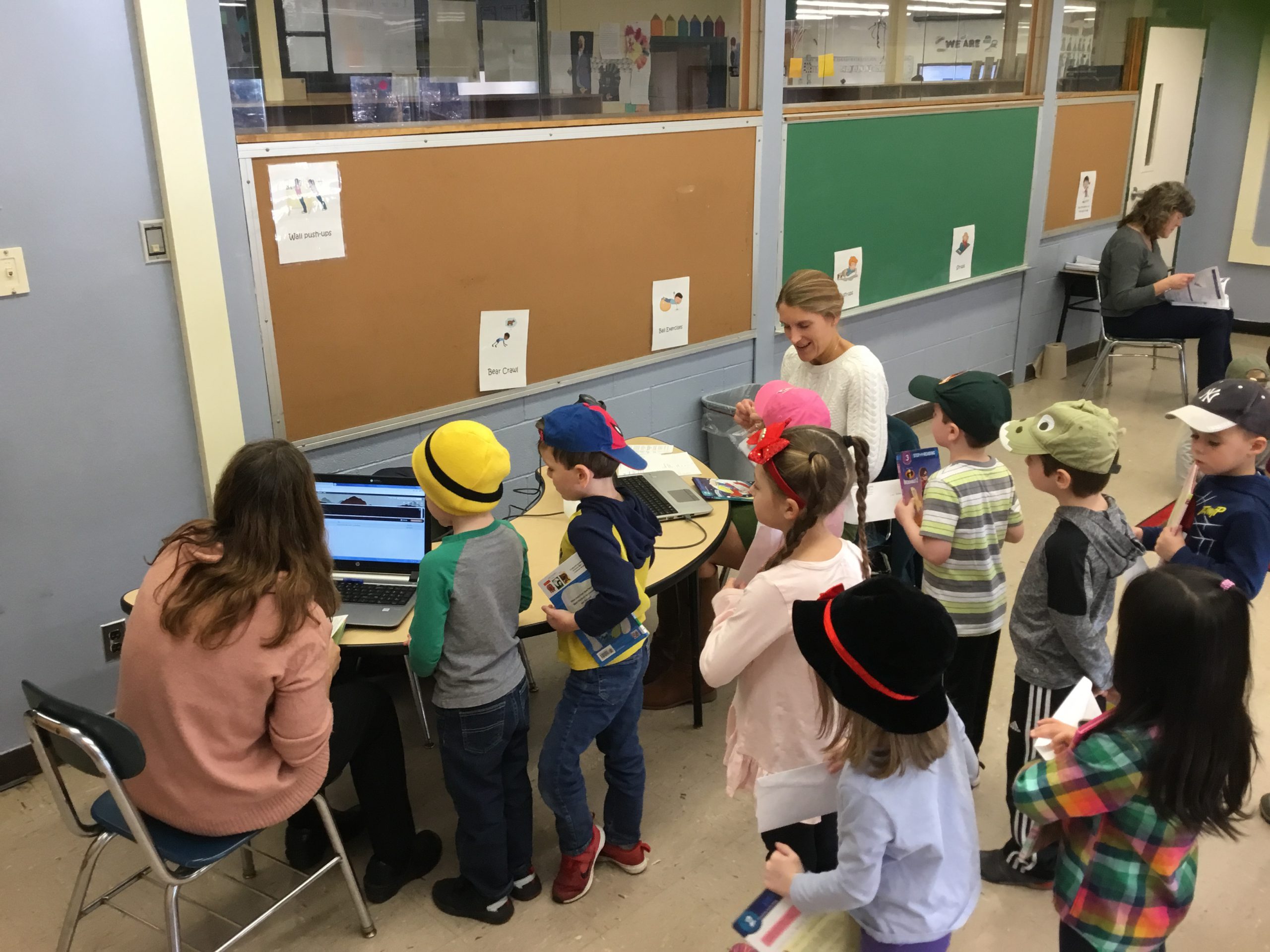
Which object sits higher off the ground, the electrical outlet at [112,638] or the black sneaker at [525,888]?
the electrical outlet at [112,638]

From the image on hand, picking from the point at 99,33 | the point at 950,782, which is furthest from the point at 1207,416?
the point at 99,33

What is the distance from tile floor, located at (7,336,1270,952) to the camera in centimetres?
216

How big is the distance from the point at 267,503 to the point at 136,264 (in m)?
1.23

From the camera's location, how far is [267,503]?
1.71 meters

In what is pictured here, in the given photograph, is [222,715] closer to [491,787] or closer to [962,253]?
[491,787]

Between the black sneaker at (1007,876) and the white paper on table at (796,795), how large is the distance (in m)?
0.95

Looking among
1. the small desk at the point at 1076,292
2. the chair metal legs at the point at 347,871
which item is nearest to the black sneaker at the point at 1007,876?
the chair metal legs at the point at 347,871

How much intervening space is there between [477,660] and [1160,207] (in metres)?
Answer: 4.85

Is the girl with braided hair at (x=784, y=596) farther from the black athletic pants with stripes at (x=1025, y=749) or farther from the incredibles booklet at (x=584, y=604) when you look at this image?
the black athletic pants with stripes at (x=1025, y=749)

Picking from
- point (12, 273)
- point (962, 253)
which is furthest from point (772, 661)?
point (962, 253)

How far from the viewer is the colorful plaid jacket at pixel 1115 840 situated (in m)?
1.41

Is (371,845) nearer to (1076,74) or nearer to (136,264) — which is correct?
(136,264)

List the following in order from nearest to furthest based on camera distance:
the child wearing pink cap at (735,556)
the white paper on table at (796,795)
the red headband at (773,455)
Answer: the white paper on table at (796,795) → the red headband at (773,455) → the child wearing pink cap at (735,556)

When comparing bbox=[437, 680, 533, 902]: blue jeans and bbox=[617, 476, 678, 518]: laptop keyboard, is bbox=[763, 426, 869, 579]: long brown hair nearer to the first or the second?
bbox=[437, 680, 533, 902]: blue jeans
